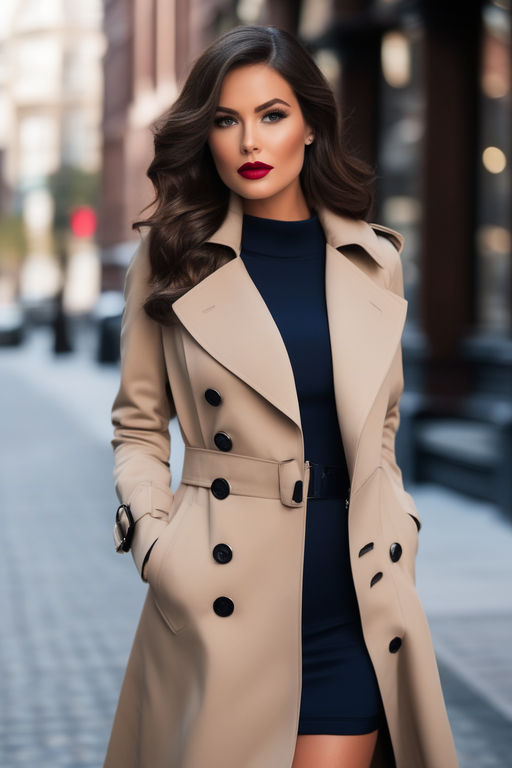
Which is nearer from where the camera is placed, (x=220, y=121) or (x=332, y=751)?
(x=332, y=751)

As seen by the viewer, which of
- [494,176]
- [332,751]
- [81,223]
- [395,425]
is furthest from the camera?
[81,223]

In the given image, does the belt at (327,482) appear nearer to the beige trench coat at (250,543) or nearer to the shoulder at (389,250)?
the beige trench coat at (250,543)

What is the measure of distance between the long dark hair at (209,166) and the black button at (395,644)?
88 centimetres

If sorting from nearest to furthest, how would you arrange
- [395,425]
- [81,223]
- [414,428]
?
[395,425] → [414,428] → [81,223]

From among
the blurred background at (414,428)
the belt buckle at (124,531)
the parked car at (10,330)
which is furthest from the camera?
the parked car at (10,330)

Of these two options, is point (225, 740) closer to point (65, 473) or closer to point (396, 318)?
point (396, 318)

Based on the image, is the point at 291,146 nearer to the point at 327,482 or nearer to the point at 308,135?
the point at 308,135

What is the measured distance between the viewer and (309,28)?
54.4 ft

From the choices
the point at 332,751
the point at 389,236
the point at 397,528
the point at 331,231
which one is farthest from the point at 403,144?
the point at 332,751

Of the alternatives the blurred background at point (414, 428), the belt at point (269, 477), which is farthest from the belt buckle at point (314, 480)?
the blurred background at point (414, 428)

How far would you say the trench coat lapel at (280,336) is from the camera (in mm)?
2838

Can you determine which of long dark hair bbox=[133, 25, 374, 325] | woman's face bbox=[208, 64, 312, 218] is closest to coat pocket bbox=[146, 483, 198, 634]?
long dark hair bbox=[133, 25, 374, 325]

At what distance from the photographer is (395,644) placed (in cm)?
292

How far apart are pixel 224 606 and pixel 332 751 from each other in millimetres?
387
